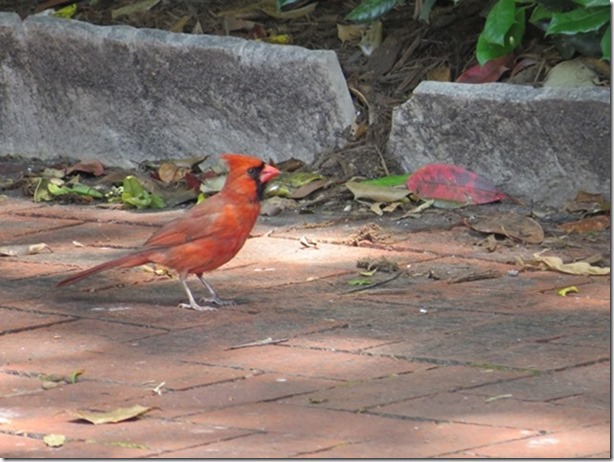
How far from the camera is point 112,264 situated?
18.5 ft

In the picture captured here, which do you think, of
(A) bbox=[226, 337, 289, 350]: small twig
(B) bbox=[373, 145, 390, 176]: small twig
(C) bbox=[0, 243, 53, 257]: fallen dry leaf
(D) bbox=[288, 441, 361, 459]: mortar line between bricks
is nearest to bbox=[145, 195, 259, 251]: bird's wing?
(A) bbox=[226, 337, 289, 350]: small twig

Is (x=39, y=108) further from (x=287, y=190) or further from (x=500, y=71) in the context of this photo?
(x=500, y=71)

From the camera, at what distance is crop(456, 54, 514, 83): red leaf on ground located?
756 cm

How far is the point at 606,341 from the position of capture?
4910 mm

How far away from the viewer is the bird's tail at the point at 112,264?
221 inches

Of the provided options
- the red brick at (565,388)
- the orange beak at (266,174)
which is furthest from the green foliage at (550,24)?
the red brick at (565,388)

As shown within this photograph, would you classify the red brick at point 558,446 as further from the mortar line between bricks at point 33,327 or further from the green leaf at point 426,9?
the green leaf at point 426,9

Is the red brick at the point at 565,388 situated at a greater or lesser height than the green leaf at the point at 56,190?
greater

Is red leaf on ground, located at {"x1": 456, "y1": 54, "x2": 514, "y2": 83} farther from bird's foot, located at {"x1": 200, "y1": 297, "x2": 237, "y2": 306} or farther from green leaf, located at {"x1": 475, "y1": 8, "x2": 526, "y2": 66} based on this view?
bird's foot, located at {"x1": 200, "y1": 297, "x2": 237, "y2": 306}

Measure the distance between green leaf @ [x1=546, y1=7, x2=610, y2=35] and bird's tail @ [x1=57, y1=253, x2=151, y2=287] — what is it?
2.32 meters

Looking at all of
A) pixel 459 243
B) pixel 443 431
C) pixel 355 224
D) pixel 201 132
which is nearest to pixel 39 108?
pixel 201 132

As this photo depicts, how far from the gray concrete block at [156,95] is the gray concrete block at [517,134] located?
0.55 metres

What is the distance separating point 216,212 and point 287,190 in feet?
6.08

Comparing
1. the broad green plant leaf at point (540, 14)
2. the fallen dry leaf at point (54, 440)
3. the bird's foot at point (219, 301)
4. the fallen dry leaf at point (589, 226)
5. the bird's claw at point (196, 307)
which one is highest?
the broad green plant leaf at point (540, 14)
